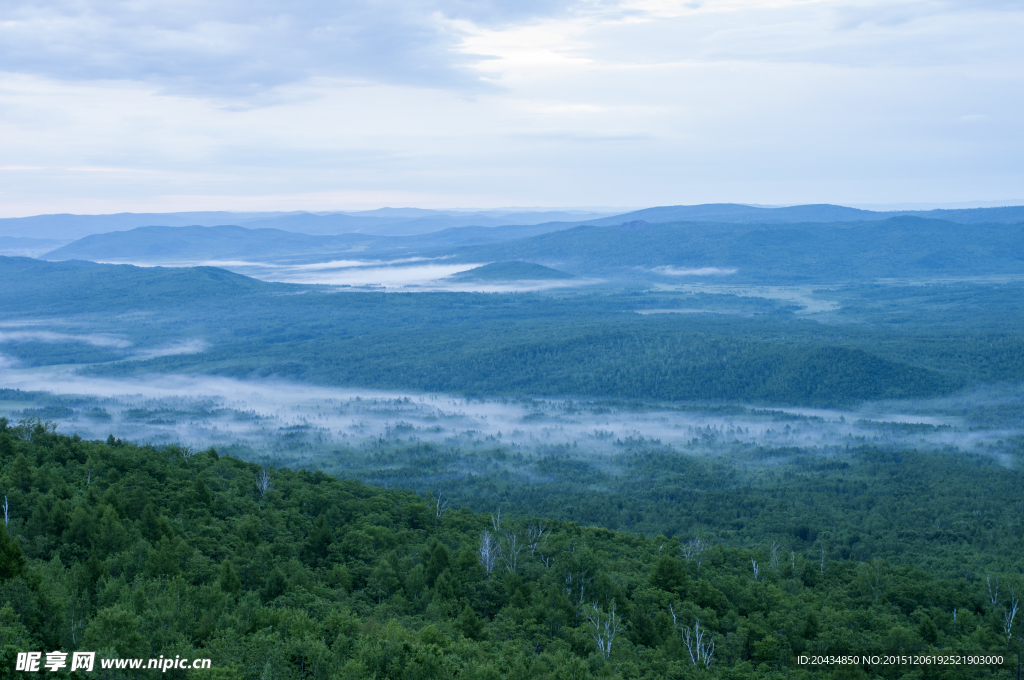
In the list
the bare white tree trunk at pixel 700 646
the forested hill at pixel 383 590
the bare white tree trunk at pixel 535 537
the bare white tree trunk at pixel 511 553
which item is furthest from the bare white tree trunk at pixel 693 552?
the bare white tree trunk at pixel 700 646

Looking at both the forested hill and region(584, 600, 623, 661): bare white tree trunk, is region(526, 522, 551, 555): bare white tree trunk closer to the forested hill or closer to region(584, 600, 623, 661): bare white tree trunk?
the forested hill

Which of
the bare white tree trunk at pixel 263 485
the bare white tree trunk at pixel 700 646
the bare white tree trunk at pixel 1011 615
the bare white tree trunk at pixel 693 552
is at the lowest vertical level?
the bare white tree trunk at pixel 693 552

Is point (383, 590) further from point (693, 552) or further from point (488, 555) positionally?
point (693, 552)

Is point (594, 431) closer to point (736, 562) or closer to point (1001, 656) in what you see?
point (736, 562)

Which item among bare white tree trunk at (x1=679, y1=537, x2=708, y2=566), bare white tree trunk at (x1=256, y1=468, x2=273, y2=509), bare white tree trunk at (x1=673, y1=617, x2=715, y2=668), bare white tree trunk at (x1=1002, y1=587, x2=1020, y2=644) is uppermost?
bare white tree trunk at (x1=256, y1=468, x2=273, y2=509)

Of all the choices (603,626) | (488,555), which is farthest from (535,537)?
(603,626)

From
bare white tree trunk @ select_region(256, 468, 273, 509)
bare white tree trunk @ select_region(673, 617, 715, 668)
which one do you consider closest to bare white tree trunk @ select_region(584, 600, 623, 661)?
bare white tree trunk @ select_region(673, 617, 715, 668)

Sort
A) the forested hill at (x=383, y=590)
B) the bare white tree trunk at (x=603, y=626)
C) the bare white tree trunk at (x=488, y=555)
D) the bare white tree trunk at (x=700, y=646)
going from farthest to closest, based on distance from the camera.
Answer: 1. the bare white tree trunk at (x=488, y=555)
2. the bare white tree trunk at (x=603, y=626)
3. the bare white tree trunk at (x=700, y=646)
4. the forested hill at (x=383, y=590)

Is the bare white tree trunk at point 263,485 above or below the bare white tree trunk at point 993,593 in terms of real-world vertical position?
above

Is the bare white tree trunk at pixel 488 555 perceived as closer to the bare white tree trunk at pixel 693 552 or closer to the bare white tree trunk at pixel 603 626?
the bare white tree trunk at pixel 603 626
